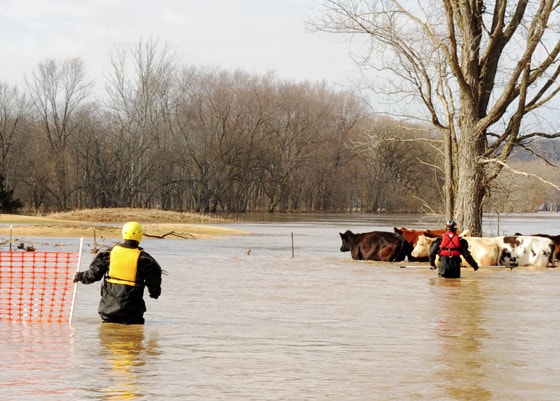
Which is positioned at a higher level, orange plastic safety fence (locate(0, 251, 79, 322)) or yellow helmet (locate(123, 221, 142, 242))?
yellow helmet (locate(123, 221, 142, 242))

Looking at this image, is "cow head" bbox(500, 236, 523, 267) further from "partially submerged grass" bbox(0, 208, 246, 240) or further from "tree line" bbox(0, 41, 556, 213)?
"tree line" bbox(0, 41, 556, 213)

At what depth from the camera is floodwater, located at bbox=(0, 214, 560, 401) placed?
10188mm

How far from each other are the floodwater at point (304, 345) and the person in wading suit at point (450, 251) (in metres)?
0.34

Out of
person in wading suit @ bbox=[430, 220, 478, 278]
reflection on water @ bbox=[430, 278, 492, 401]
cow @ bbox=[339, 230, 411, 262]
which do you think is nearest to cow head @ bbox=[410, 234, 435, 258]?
cow @ bbox=[339, 230, 411, 262]

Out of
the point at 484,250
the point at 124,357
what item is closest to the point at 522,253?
the point at 484,250

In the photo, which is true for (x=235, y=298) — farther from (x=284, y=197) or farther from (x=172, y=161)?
(x=284, y=197)

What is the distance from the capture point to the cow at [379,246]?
3184 centimetres

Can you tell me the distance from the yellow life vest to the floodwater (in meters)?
0.81

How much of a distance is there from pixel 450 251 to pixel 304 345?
10.9m

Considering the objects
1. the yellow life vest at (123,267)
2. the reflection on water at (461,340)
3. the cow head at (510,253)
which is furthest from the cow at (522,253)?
the yellow life vest at (123,267)

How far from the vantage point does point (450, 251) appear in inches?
929

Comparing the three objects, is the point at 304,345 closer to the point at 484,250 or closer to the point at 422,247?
the point at 484,250

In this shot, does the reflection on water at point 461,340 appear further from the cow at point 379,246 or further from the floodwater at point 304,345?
the cow at point 379,246

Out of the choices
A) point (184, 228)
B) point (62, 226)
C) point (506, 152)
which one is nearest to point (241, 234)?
point (184, 228)
